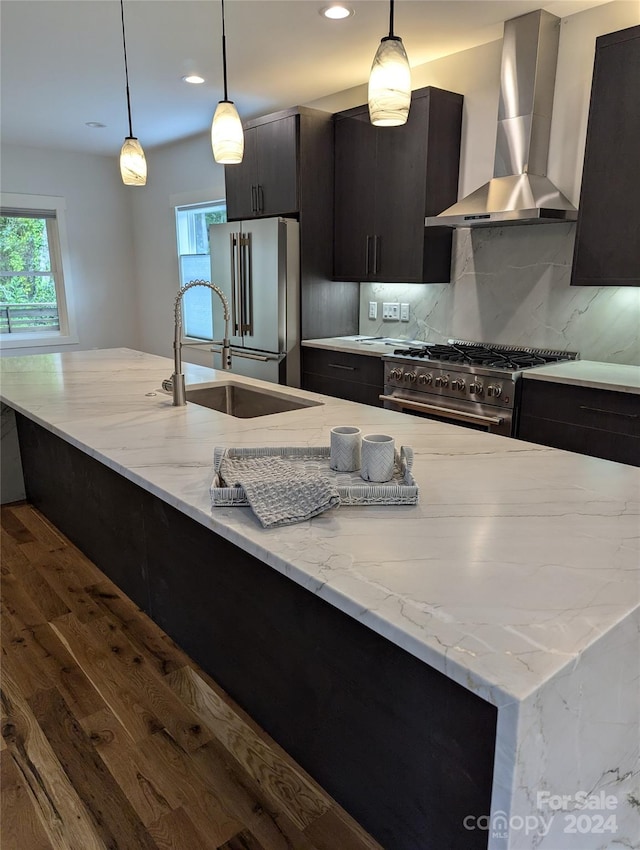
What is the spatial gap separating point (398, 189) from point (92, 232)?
423 cm

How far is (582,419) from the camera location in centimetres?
275

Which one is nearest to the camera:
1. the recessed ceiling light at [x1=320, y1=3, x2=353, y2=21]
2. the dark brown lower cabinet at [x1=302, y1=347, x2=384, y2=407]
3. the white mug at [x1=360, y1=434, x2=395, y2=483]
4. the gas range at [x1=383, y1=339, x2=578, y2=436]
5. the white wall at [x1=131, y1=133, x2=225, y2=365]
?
the white mug at [x1=360, y1=434, x2=395, y2=483]

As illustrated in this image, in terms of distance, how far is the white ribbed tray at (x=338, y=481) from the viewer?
4.35 feet

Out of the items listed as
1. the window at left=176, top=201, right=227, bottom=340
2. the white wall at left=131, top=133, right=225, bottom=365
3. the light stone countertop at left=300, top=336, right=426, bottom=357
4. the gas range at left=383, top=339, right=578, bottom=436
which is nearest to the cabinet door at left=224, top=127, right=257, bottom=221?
the white wall at left=131, top=133, right=225, bottom=365

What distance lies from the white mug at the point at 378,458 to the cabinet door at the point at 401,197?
2.58 metres

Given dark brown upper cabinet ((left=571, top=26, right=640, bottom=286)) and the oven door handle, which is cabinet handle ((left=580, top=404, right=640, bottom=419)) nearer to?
the oven door handle

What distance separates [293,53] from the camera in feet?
11.5

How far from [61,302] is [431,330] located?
445cm

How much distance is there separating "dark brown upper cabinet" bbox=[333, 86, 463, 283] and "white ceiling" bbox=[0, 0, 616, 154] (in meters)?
0.37

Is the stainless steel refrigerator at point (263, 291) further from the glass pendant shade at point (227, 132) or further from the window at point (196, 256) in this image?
the glass pendant shade at point (227, 132)

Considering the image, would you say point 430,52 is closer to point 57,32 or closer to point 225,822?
point 57,32

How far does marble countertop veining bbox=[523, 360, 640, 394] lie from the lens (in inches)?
103

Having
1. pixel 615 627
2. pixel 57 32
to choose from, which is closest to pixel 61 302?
pixel 57 32

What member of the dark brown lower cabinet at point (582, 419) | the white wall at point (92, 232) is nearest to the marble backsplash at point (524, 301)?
the dark brown lower cabinet at point (582, 419)
